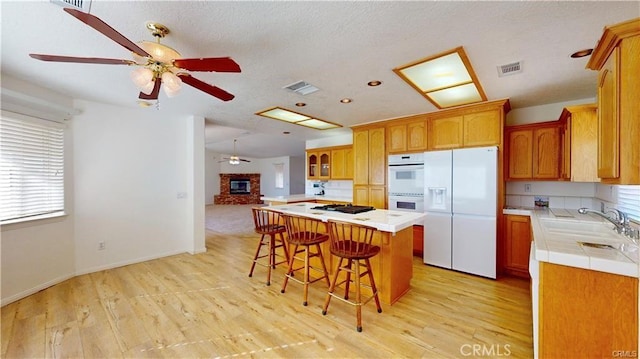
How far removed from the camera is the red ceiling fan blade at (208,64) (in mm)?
1612

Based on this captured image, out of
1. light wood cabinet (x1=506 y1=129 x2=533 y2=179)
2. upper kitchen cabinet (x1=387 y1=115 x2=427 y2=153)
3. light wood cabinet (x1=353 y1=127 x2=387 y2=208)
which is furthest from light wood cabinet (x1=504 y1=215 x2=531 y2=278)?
light wood cabinet (x1=353 y1=127 x2=387 y2=208)

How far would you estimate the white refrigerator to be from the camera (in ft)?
10.6

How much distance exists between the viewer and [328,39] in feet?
6.23

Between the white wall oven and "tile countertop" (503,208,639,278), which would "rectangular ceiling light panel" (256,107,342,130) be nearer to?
the white wall oven

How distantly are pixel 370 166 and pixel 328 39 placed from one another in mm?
2952

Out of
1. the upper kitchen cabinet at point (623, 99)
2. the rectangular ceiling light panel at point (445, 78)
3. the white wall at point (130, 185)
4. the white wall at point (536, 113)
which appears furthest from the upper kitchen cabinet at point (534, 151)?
the white wall at point (130, 185)

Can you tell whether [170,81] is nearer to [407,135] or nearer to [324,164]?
[407,135]

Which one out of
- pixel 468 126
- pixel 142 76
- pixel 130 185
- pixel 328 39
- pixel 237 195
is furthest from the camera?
pixel 237 195

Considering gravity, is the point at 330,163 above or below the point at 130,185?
above

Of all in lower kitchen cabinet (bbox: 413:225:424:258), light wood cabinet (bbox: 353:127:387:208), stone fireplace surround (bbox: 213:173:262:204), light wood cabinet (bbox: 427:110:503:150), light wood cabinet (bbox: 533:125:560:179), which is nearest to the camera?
light wood cabinet (bbox: 533:125:560:179)

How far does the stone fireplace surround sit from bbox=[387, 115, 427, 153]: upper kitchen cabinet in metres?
9.52

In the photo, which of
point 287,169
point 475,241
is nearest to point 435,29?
point 475,241

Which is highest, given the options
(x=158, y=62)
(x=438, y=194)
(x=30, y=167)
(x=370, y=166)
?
(x=158, y=62)

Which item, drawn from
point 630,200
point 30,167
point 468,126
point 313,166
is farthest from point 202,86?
point 313,166
